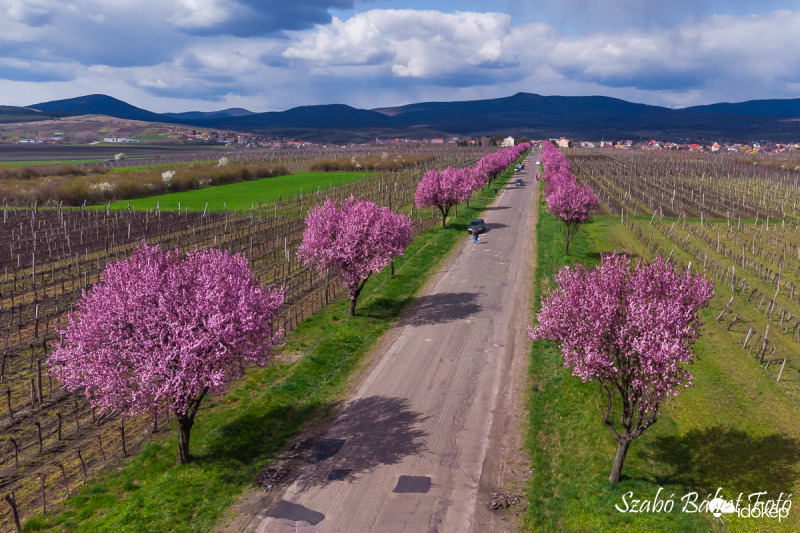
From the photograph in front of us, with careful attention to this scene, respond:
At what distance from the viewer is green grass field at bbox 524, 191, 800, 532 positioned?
15.1 m

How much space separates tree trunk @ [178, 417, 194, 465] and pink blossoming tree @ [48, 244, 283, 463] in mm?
509

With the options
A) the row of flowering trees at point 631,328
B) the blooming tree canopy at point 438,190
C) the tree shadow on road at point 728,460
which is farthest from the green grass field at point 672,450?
the blooming tree canopy at point 438,190

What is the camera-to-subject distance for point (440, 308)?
33906 mm

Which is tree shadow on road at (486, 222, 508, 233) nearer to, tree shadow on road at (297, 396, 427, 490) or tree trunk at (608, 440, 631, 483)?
tree shadow on road at (297, 396, 427, 490)

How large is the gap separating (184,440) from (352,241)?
15379 millimetres

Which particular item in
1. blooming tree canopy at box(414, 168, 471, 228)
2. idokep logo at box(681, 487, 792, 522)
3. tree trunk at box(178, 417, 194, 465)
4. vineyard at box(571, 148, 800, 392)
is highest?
blooming tree canopy at box(414, 168, 471, 228)

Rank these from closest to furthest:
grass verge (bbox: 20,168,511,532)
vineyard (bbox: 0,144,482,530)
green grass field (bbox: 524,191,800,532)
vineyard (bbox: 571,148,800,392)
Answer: green grass field (bbox: 524,191,800,532)
grass verge (bbox: 20,168,511,532)
vineyard (bbox: 0,144,482,530)
vineyard (bbox: 571,148,800,392)

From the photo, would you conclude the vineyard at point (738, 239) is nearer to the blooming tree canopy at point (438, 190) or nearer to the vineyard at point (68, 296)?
the blooming tree canopy at point (438, 190)

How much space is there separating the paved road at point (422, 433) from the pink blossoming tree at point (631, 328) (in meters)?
5.50

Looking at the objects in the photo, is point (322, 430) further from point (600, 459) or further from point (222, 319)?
point (600, 459)

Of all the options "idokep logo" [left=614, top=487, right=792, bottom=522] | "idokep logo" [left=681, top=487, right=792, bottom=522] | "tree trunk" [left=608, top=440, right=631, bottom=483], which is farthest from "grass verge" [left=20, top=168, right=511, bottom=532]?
"idokep logo" [left=681, top=487, right=792, bottom=522]

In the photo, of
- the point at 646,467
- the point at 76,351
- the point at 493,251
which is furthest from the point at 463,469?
the point at 493,251

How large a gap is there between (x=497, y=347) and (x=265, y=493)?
15.6m

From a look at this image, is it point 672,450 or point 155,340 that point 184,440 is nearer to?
point 155,340
